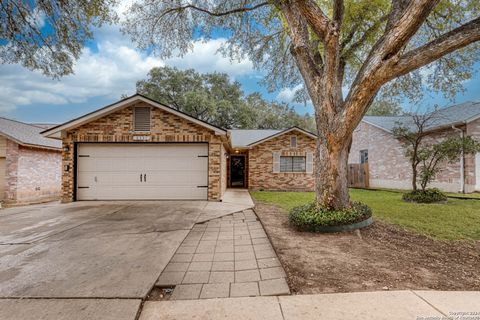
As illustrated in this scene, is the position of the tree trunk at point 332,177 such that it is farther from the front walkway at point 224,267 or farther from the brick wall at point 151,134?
the brick wall at point 151,134

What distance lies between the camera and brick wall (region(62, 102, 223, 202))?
8.56 meters

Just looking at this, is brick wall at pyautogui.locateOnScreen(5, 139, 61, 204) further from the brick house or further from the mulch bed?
the mulch bed

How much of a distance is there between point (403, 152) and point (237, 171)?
9783 millimetres

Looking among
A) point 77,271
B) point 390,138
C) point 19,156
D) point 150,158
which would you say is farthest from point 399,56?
point 19,156

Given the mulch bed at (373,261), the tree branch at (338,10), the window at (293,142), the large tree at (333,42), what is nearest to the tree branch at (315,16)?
the large tree at (333,42)

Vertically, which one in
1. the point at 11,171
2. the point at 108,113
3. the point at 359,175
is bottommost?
the point at 359,175

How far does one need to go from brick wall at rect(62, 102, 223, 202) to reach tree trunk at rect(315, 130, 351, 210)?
447 centimetres

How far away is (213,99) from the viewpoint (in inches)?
1004

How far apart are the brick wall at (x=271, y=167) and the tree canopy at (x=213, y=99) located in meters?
11.7

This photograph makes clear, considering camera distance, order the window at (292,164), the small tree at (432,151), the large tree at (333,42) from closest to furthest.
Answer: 1. the large tree at (333,42)
2. the small tree at (432,151)
3. the window at (292,164)

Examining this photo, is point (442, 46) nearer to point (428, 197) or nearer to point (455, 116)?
point (428, 197)

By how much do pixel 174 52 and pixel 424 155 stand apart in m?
10.2

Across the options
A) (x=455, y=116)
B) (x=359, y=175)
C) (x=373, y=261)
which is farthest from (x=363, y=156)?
(x=373, y=261)

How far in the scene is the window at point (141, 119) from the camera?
8711 millimetres
